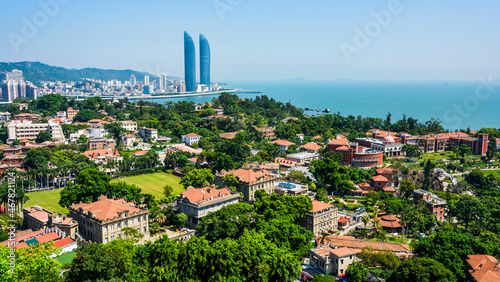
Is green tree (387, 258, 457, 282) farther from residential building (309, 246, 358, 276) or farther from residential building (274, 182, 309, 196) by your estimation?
residential building (274, 182, 309, 196)

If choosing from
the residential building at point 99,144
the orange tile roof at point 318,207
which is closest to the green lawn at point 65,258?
the orange tile roof at point 318,207

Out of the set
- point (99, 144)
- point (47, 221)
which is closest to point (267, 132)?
point (99, 144)

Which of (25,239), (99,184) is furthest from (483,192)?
(25,239)

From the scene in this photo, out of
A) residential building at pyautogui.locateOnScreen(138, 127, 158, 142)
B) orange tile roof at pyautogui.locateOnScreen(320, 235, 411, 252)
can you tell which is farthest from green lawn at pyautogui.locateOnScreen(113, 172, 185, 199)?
residential building at pyautogui.locateOnScreen(138, 127, 158, 142)

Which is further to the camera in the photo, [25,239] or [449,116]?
[449,116]

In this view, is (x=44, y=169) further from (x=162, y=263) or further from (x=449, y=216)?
(x=449, y=216)

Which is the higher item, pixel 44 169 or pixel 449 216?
pixel 44 169
